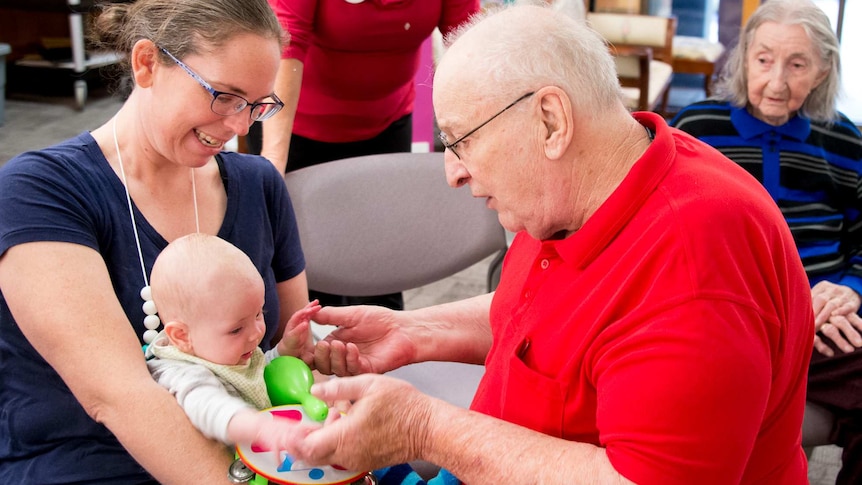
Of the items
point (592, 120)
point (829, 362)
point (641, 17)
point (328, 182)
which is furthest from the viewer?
point (641, 17)

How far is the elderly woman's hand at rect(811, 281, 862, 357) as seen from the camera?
222cm

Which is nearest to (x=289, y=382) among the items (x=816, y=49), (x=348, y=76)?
(x=348, y=76)

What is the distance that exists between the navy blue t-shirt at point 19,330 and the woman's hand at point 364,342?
39 cm

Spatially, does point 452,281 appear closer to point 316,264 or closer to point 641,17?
point 316,264

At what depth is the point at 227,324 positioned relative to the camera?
144 cm

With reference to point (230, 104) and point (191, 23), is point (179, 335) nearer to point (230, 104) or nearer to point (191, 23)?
point (230, 104)

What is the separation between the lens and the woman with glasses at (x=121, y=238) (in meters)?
1.39

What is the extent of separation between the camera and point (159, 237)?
1.57 metres

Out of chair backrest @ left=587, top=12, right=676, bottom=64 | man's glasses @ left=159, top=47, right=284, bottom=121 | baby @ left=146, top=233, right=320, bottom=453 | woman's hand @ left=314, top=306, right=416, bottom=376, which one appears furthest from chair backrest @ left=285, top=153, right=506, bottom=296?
chair backrest @ left=587, top=12, right=676, bottom=64

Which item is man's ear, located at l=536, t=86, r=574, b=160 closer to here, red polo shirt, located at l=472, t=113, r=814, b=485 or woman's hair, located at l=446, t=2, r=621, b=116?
woman's hair, located at l=446, t=2, r=621, b=116

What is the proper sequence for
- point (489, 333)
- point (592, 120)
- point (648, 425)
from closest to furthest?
point (648, 425) → point (592, 120) → point (489, 333)

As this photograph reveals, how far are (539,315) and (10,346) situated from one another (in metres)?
0.92

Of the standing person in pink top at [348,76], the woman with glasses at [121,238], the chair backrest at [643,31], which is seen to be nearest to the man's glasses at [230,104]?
the woman with glasses at [121,238]

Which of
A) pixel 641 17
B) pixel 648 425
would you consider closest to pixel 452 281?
pixel 641 17
